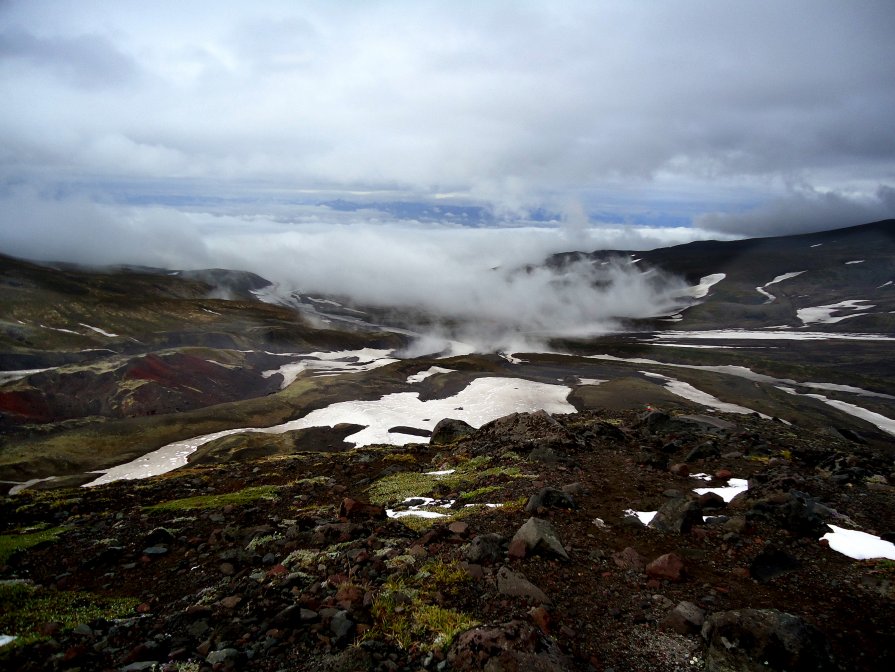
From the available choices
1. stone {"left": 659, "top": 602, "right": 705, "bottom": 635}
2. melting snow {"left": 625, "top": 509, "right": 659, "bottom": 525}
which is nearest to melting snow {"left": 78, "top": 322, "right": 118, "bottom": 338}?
melting snow {"left": 625, "top": 509, "right": 659, "bottom": 525}

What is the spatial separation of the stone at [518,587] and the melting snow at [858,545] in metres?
10.1

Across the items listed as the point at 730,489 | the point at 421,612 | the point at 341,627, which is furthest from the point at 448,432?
the point at 341,627

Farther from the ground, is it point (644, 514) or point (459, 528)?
point (459, 528)

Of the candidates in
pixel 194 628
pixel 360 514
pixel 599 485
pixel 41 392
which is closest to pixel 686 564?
pixel 599 485

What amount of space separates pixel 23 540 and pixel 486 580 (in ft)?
65.6

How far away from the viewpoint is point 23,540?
1831cm

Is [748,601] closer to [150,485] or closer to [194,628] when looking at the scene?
[194,628]

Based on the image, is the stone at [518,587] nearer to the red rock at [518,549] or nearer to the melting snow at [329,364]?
the red rock at [518,549]

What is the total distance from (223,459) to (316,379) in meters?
61.6

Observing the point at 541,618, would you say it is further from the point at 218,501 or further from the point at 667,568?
the point at 218,501

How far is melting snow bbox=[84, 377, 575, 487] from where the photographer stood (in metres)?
78.6

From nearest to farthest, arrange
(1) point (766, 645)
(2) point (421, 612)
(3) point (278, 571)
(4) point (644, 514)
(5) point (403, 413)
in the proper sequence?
(1) point (766, 645) → (2) point (421, 612) → (3) point (278, 571) → (4) point (644, 514) → (5) point (403, 413)

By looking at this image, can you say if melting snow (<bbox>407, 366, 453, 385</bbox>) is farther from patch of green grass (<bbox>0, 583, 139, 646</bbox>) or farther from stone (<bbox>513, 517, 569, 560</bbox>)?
stone (<bbox>513, 517, 569, 560</bbox>)

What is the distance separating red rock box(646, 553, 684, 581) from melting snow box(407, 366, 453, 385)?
417ft
